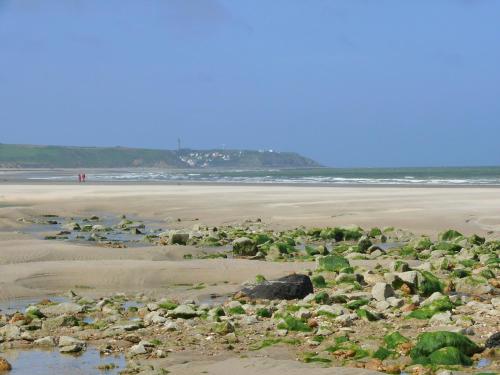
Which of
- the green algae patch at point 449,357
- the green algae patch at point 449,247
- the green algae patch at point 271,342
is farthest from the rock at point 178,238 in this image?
the green algae patch at point 449,357

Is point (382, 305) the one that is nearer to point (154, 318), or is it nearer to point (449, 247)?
point (154, 318)

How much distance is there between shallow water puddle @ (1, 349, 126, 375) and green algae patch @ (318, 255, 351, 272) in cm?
698

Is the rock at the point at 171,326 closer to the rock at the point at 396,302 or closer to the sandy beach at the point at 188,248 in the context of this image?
the sandy beach at the point at 188,248

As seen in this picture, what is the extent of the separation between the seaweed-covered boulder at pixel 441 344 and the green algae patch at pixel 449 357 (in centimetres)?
10

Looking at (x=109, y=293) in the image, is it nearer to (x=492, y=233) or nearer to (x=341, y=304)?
(x=341, y=304)

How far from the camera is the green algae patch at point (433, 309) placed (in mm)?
10539

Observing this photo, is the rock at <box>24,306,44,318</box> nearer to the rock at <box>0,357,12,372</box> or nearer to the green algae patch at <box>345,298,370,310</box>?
the rock at <box>0,357,12,372</box>

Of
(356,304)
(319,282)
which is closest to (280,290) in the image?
(356,304)

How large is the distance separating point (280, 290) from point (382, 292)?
156cm

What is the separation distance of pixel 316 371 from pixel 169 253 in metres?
10.8

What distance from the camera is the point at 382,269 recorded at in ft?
50.2

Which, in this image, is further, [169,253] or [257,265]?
[169,253]

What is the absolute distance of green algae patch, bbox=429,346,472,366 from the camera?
324 inches

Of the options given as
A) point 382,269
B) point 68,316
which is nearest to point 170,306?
point 68,316
